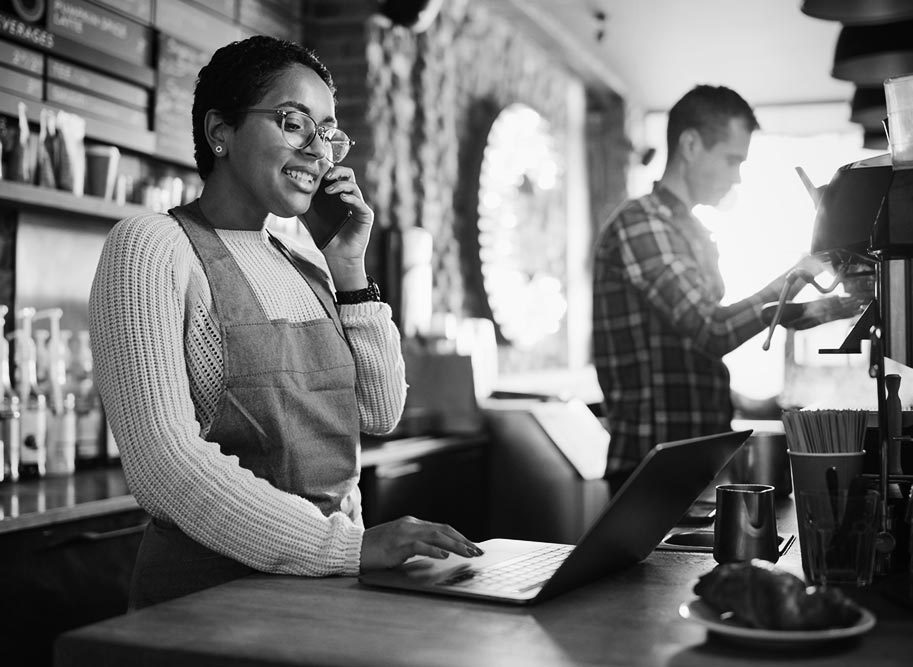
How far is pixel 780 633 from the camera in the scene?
102 cm

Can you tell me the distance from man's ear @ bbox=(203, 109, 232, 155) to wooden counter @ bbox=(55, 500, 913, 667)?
2.46 ft

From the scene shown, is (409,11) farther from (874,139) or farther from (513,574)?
(513,574)

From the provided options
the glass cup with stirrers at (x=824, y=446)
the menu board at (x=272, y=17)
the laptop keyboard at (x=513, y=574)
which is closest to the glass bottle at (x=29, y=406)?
the menu board at (x=272, y=17)

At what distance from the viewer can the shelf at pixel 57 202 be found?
2714mm

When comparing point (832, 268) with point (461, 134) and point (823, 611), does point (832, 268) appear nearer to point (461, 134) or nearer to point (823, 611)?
point (823, 611)

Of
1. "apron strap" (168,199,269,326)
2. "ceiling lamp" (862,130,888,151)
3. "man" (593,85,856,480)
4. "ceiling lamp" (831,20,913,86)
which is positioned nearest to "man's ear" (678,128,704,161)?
"man" (593,85,856,480)

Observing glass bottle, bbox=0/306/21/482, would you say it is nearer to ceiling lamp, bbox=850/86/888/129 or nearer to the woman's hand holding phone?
the woman's hand holding phone

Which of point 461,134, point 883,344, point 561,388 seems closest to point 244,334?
point 883,344

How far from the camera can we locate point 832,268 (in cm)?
179

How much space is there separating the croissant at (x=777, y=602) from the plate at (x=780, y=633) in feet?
0.03

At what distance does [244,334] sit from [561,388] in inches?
191

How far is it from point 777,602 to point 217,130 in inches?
45.6

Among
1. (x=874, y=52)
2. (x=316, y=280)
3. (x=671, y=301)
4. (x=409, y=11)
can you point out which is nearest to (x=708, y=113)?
(x=671, y=301)

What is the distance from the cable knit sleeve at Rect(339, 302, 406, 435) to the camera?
1871 millimetres
